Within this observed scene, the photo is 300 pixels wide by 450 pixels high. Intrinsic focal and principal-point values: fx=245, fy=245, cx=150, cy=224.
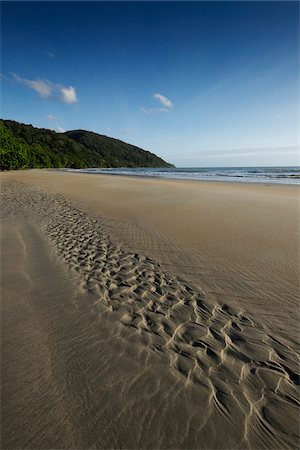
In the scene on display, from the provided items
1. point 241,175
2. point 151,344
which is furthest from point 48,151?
point 151,344

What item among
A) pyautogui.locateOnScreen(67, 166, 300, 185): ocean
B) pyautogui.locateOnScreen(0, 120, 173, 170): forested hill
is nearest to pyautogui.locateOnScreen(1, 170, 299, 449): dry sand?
pyautogui.locateOnScreen(67, 166, 300, 185): ocean

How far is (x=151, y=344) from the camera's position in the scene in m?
3.24

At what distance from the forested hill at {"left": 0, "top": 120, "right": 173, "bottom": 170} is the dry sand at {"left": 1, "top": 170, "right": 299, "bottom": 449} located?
196 feet

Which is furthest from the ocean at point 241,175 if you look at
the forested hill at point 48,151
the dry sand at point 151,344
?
the dry sand at point 151,344

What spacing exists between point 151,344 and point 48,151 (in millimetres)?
125024

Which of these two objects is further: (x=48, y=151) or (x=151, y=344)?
(x=48, y=151)

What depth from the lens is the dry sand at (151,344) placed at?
2.27 meters

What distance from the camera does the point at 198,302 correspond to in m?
4.18

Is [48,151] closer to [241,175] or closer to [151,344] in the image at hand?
[241,175]

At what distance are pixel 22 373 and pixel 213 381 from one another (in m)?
2.17

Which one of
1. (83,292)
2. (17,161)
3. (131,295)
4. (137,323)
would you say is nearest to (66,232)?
(83,292)

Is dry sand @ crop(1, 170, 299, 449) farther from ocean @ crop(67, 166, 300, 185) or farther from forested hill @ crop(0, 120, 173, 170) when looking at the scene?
forested hill @ crop(0, 120, 173, 170)

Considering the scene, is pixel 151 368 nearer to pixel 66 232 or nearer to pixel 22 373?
pixel 22 373

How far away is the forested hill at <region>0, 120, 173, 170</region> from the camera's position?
5853cm
